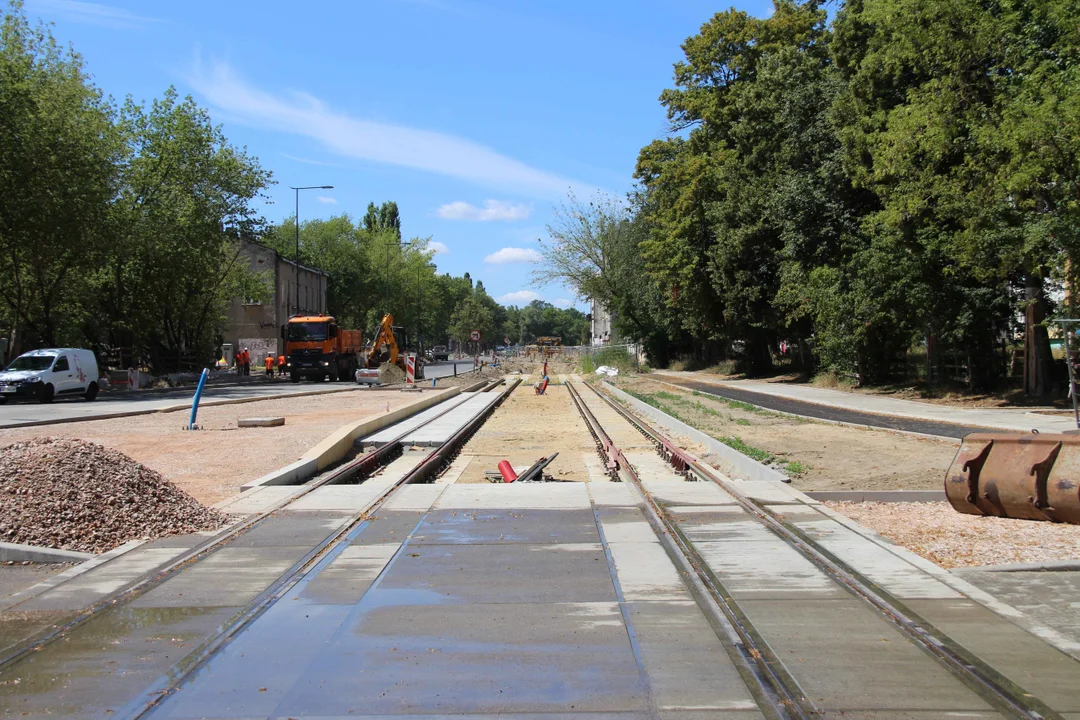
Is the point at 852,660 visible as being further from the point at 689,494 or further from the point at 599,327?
the point at 599,327

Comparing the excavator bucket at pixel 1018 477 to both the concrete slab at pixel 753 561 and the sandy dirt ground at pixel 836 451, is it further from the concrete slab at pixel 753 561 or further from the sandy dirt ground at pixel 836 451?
the concrete slab at pixel 753 561

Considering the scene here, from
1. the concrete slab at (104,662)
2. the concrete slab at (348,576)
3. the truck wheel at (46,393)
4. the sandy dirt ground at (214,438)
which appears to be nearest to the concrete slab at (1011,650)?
the concrete slab at (348,576)

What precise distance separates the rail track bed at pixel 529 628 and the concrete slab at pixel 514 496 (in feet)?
2.79

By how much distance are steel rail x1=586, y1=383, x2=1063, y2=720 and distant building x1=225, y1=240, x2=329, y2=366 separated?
7078cm

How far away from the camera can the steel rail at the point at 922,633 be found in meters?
4.46

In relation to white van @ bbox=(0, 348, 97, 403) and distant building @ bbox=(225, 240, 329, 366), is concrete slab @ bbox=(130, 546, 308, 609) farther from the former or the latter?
distant building @ bbox=(225, 240, 329, 366)

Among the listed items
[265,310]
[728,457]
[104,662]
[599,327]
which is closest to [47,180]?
[728,457]

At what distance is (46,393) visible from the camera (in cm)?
3028

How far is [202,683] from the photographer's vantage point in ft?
15.8

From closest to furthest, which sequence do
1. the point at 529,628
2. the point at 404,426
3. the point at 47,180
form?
1. the point at 529,628
2. the point at 404,426
3. the point at 47,180

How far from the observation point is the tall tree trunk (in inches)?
946

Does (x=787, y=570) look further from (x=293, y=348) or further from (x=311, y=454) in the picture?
(x=293, y=348)

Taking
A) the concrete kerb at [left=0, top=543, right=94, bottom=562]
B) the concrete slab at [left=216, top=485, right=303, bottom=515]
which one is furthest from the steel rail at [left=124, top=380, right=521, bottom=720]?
the concrete kerb at [left=0, top=543, right=94, bottom=562]

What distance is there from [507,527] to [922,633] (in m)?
4.45
